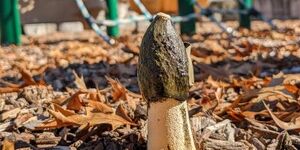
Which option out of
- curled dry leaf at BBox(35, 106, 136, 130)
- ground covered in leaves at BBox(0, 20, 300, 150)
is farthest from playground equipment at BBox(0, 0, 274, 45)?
curled dry leaf at BBox(35, 106, 136, 130)

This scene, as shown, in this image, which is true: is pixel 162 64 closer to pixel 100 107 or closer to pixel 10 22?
pixel 100 107

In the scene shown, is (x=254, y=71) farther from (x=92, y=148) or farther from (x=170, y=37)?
(x=170, y=37)

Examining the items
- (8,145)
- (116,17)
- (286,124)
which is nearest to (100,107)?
(8,145)

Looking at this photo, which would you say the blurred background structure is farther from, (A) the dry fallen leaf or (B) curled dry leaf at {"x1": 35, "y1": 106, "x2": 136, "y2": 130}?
(A) the dry fallen leaf

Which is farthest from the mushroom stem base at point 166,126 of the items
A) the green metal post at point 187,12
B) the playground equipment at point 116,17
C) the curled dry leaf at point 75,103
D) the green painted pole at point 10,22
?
the green metal post at point 187,12

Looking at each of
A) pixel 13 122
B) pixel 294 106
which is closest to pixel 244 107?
pixel 294 106

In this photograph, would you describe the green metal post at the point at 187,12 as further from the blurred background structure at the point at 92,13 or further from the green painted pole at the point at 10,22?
the green painted pole at the point at 10,22
